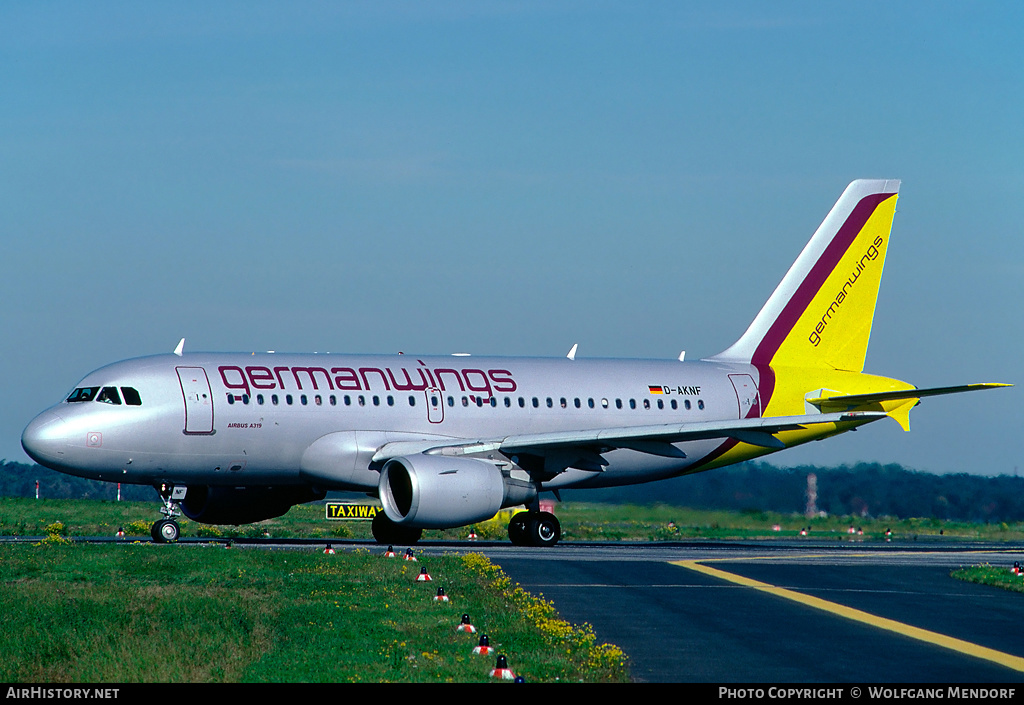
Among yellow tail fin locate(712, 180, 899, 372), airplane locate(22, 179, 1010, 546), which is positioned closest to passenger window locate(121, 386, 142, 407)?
airplane locate(22, 179, 1010, 546)

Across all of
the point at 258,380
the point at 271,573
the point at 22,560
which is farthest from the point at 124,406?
the point at 271,573

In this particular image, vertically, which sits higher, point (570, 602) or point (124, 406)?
point (124, 406)

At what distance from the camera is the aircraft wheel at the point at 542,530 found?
1399 inches

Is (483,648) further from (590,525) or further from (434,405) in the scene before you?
(590,525)

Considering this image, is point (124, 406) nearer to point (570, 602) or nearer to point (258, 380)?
point (258, 380)

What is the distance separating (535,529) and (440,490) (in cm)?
506

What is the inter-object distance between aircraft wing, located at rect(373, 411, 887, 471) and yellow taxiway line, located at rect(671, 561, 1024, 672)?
7.42 m

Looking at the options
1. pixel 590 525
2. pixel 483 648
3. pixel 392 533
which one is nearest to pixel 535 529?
pixel 392 533

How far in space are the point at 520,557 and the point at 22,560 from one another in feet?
34.6

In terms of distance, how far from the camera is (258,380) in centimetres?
3369

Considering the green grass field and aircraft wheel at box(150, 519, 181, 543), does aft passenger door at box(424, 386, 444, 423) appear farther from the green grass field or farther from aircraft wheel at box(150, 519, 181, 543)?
aircraft wheel at box(150, 519, 181, 543)

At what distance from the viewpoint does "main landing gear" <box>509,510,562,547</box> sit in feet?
117

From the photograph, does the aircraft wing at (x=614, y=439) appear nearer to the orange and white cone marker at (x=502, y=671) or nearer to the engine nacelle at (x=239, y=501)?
the engine nacelle at (x=239, y=501)
